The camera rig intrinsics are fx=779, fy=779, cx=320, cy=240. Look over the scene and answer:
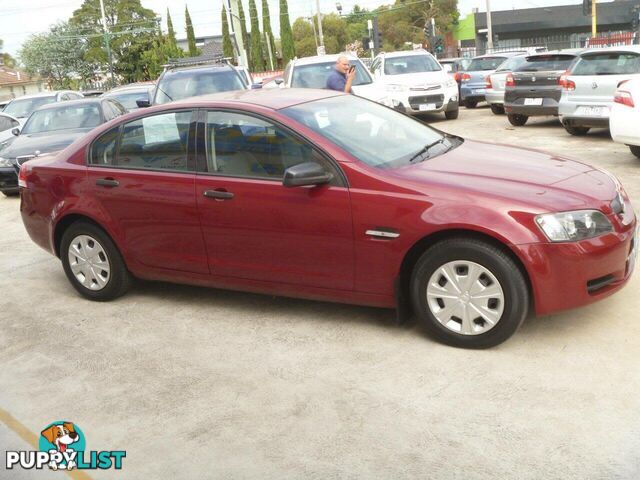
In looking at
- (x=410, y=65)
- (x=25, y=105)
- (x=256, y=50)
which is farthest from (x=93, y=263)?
(x=256, y=50)

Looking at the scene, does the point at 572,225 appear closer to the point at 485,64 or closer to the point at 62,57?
the point at 485,64

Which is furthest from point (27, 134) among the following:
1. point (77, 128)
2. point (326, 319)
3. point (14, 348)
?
point (326, 319)

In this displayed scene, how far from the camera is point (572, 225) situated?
4531 mm

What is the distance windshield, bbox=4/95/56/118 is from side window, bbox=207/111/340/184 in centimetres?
1449

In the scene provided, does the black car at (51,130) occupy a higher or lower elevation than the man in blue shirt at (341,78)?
lower

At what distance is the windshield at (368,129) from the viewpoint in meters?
5.22

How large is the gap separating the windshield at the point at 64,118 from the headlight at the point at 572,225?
9.84m

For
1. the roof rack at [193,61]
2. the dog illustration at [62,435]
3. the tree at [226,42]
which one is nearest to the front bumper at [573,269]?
the dog illustration at [62,435]

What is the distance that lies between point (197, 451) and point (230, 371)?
0.99 m

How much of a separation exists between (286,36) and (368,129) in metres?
70.9

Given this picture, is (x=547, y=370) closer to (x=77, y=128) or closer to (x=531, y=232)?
(x=531, y=232)

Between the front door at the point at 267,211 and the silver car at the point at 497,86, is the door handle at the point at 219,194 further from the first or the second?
the silver car at the point at 497,86

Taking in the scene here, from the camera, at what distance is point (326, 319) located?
5.54m

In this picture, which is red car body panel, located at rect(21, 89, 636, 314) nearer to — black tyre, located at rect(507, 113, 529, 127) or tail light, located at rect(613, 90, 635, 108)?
tail light, located at rect(613, 90, 635, 108)
